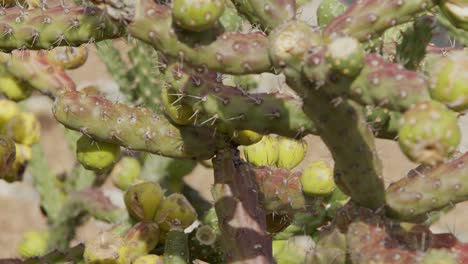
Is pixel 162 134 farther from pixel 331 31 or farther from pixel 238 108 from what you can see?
pixel 331 31

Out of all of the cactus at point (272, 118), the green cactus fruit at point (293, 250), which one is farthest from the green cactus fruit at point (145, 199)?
the green cactus fruit at point (293, 250)

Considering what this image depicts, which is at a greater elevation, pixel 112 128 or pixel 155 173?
pixel 112 128

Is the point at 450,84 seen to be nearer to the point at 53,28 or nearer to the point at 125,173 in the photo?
the point at 53,28

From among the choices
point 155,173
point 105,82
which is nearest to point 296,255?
point 155,173

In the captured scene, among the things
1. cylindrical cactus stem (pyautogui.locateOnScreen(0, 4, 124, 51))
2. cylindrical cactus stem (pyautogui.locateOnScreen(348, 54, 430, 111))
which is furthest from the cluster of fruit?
cylindrical cactus stem (pyautogui.locateOnScreen(348, 54, 430, 111))

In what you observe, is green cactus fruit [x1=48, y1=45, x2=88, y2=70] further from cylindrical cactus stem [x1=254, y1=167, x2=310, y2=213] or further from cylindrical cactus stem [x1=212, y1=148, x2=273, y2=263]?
cylindrical cactus stem [x1=212, y1=148, x2=273, y2=263]

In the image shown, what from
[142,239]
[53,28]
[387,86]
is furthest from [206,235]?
[387,86]

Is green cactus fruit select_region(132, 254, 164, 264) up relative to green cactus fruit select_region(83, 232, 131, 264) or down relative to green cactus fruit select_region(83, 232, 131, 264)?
A: up
